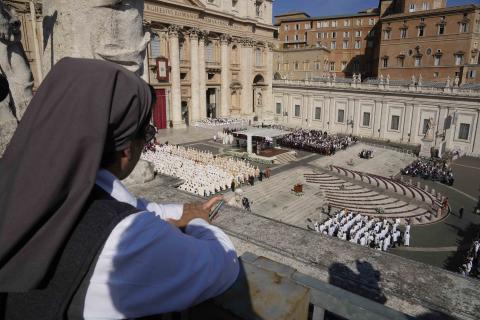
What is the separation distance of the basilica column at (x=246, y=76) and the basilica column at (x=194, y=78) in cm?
784

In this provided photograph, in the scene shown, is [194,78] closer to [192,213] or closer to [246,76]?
[246,76]

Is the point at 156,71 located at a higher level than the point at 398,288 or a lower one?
higher

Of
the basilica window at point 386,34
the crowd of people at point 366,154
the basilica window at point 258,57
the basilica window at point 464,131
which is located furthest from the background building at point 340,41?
the crowd of people at point 366,154

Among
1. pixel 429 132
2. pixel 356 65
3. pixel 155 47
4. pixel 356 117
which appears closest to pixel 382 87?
pixel 356 117

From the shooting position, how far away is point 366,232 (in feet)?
46.2

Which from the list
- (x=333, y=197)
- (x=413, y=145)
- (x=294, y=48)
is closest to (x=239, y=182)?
(x=333, y=197)

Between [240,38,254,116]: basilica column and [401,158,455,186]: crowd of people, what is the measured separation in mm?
23334

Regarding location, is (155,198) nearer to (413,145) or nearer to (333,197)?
(333,197)

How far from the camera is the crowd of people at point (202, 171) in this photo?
17.9 meters

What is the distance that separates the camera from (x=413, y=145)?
33219 mm

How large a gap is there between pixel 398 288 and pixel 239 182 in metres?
16.4

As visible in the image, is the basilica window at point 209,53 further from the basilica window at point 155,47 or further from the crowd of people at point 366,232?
the crowd of people at point 366,232

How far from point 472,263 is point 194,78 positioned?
104 ft

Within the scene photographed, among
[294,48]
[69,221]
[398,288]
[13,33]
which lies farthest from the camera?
[294,48]
